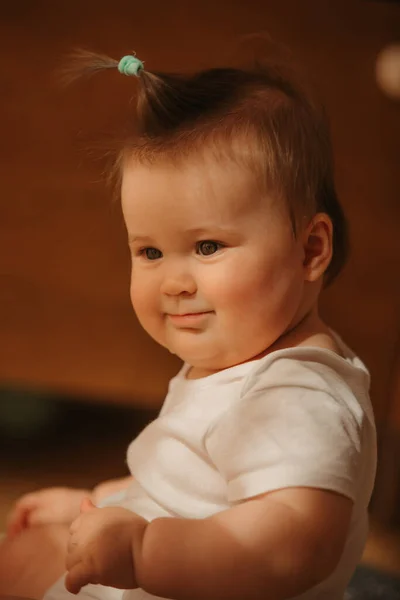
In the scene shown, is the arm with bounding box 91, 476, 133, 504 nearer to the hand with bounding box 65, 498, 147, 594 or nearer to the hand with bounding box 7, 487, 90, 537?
the hand with bounding box 7, 487, 90, 537

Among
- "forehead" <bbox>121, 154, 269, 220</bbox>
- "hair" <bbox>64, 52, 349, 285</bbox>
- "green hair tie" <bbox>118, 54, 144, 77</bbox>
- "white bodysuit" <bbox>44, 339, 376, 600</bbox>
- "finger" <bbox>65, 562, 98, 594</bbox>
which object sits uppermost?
"green hair tie" <bbox>118, 54, 144, 77</bbox>

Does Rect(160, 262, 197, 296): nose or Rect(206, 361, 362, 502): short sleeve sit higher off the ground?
Rect(160, 262, 197, 296): nose

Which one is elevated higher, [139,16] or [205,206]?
[139,16]

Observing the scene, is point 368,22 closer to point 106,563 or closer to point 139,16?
point 139,16

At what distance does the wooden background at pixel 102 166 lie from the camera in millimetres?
446

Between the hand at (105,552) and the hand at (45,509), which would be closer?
the hand at (105,552)

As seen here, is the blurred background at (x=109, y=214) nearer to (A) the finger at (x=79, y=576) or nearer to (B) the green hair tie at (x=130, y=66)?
(B) the green hair tie at (x=130, y=66)

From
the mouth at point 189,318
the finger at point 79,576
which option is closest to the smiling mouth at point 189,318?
the mouth at point 189,318

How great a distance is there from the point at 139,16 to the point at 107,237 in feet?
0.43

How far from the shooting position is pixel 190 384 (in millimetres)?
374

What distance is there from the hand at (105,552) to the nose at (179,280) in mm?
97

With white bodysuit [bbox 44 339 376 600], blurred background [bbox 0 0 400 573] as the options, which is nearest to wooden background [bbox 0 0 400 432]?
blurred background [bbox 0 0 400 573]

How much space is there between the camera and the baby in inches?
11.4

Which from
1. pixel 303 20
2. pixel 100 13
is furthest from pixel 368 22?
pixel 100 13
